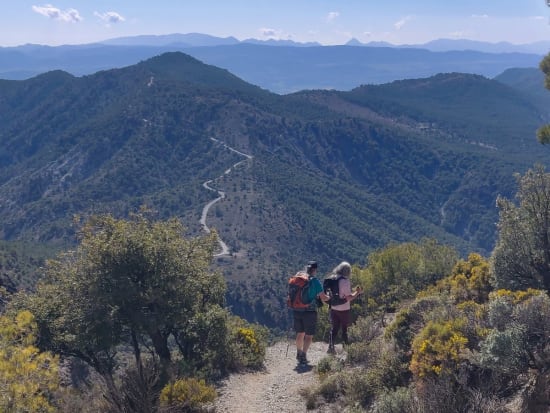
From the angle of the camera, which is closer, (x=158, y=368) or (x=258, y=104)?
(x=158, y=368)

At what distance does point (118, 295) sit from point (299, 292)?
13.0 ft

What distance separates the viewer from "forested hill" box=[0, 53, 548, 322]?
91.8 meters

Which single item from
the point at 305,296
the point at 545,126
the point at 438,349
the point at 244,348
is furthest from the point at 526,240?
the point at 244,348

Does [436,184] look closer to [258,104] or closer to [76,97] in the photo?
[258,104]

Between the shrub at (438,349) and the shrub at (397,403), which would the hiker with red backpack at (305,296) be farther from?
the shrub at (397,403)

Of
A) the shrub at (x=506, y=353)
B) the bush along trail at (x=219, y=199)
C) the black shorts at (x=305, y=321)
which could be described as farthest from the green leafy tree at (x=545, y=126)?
the bush along trail at (x=219, y=199)

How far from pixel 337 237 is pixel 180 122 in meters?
62.8

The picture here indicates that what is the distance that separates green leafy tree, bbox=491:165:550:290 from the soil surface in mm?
4398

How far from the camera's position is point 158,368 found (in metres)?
10.6

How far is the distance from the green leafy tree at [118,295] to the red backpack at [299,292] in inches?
85.6

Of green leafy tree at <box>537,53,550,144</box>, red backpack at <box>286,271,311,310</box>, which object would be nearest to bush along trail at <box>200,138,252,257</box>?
red backpack at <box>286,271,311,310</box>

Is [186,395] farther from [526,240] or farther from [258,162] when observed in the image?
[258,162]

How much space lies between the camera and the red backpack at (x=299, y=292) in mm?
12016

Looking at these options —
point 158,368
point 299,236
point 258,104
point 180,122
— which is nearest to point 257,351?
point 158,368
